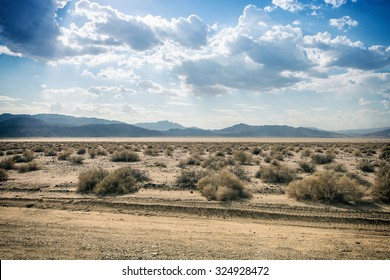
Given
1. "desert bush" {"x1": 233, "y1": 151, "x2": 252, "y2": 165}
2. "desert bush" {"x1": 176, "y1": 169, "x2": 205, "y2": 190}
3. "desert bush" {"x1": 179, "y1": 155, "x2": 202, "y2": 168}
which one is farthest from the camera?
"desert bush" {"x1": 233, "y1": 151, "x2": 252, "y2": 165}

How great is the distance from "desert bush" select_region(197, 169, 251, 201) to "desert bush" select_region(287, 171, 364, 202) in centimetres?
248

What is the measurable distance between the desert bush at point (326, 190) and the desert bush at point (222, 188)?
2479 mm

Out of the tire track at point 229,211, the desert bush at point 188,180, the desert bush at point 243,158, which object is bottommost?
the tire track at point 229,211

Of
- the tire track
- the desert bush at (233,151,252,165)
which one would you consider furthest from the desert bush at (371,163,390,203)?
the desert bush at (233,151,252,165)

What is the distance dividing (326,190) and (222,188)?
4806 millimetres

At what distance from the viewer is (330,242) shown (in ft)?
25.3

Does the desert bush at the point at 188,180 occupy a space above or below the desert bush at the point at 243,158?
below

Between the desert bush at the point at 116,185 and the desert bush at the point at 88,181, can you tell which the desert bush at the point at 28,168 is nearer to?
the desert bush at the point at 88,181

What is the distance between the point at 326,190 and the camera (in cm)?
1260

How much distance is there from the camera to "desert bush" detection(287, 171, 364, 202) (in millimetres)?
12414

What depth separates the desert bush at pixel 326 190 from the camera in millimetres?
12414

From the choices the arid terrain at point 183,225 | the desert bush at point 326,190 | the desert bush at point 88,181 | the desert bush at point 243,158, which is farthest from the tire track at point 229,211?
the desert bush at point 243,158

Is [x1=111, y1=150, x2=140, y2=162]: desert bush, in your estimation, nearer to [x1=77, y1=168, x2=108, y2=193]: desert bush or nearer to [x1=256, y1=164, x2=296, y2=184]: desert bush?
[x1=77, y1=168, x2=108, y2=193]: desert bush
